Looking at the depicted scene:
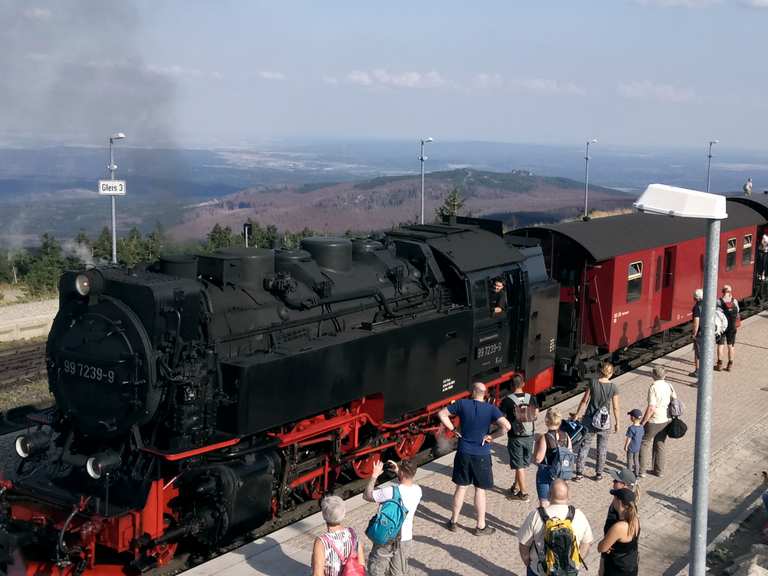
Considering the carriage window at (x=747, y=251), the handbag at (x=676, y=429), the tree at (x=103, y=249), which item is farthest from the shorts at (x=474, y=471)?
the tree at (x=103, y=249)

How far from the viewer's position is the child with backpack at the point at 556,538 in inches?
233

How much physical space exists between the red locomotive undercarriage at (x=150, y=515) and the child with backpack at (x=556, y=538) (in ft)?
10.5

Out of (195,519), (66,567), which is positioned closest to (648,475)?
(195,519)

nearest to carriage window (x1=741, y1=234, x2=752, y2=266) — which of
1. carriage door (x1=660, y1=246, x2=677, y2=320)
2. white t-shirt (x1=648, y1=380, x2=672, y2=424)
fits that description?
carriage door (x1=660, y1=246, x2=677, y2=320)

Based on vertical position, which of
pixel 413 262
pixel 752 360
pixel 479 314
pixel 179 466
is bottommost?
pixel 752 360

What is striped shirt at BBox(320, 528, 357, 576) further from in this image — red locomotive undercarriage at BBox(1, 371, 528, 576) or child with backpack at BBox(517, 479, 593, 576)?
red locomotive undercarriage at BBox(1, 371, 528, 576)

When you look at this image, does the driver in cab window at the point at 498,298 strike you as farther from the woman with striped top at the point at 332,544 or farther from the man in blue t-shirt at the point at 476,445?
the woman with striped top at the point at 332,544

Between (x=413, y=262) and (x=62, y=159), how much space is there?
81439 mm

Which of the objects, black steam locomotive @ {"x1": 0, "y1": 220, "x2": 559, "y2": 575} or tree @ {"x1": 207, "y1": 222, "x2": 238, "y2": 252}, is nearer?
black steam locomotive @ {"x1": 0, "y1": 220, "x2": 559, "y2": 575}

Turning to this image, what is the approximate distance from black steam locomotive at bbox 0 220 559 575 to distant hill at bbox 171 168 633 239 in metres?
38.8

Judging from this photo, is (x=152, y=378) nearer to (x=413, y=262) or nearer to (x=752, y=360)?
(x=413, y=262)

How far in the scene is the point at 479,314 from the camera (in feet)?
38.2

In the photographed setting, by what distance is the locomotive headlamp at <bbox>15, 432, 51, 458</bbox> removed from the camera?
8422 mm

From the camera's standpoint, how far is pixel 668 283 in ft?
56.0
